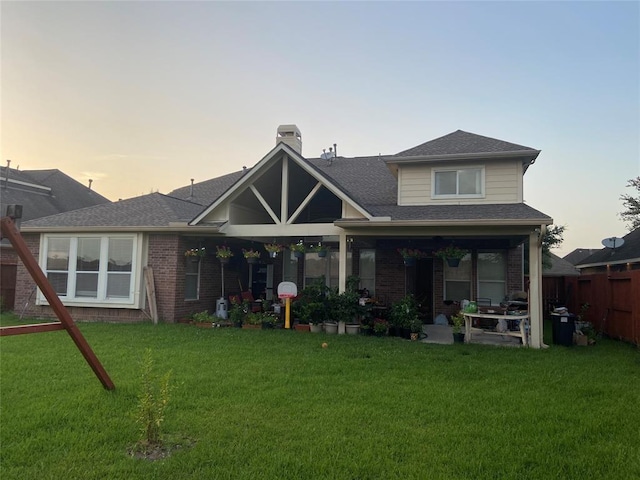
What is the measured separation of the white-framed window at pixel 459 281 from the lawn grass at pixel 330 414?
16.8 feet

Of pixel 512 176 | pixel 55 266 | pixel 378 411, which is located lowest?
pixel 378 411

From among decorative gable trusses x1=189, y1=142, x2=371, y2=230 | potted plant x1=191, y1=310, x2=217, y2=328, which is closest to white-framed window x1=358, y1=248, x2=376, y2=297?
decorative gable trusses x1=189, y1=142, x2=371, y2=230

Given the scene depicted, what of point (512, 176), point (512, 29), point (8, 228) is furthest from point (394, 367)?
point (512, 29)

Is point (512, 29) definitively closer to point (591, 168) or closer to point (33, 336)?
point (591, 168)

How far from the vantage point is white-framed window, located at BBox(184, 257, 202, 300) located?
13.1 metres

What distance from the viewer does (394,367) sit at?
735cm

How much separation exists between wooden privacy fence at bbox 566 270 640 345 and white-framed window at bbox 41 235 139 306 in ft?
42.1

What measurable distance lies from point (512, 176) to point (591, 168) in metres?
4.85

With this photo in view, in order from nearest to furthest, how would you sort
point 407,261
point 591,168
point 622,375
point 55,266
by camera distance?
point 622,375
point 407,261
point 55,266
point 591,168

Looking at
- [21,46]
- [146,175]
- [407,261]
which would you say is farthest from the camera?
[146,175]

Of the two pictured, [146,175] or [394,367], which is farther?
[146,175]

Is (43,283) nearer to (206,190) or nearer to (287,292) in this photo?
(287,292)

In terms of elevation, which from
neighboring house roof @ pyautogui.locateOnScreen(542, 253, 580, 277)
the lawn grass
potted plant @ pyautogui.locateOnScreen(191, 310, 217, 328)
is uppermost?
neighboring house roof @ pyautogui.locateOnScreen(542, 253, 580, 277)

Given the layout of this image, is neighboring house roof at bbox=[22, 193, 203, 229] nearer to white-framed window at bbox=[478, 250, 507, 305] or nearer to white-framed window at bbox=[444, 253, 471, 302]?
white-framed window at bbox=[444, 253, 471, 302]
